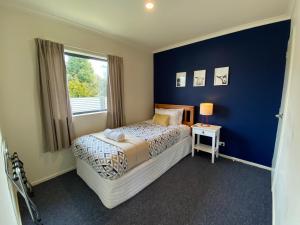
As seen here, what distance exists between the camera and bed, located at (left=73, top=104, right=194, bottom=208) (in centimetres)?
177

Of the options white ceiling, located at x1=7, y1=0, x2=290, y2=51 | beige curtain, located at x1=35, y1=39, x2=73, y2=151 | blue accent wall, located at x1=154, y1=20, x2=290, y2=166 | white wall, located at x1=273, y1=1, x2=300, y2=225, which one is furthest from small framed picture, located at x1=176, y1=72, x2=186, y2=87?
beige curtain, located at x1=35, y1=39, x2=73, y2=151

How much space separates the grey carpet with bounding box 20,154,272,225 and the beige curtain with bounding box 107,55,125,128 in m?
1.27

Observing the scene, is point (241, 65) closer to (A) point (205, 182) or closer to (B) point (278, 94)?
(B) point (278, 94)

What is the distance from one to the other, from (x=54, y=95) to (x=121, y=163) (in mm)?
1489

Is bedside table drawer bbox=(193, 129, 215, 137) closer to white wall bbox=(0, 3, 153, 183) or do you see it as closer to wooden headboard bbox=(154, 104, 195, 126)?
wooden headboard bbox=(154, 104, 195, 126)

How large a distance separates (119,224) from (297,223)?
1485 millimetres

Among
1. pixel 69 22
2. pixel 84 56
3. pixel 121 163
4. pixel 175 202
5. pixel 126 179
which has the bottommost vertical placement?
pixel 175 202

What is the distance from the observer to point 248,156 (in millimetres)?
2785

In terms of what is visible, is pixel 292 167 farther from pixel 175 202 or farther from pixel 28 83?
pixel 28 83

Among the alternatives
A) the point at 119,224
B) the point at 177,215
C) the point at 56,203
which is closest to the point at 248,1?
the point at 177,215

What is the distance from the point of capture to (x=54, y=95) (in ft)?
7.39

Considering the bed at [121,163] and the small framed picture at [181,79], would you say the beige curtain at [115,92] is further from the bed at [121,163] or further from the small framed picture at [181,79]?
the small framed picture at [181,79]

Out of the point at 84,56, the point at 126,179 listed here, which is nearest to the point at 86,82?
the point at 84,56

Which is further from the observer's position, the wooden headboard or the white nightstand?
the wooden headboard
